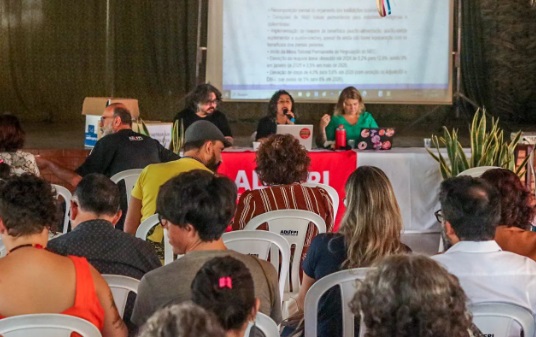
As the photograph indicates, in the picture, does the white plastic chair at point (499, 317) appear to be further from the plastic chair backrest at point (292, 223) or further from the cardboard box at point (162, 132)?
the cardboard box at point (162, 132)

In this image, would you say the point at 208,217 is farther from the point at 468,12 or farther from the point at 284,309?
the point at 468,12

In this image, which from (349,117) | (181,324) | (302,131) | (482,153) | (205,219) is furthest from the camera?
(349,117)

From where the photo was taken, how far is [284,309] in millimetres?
3805

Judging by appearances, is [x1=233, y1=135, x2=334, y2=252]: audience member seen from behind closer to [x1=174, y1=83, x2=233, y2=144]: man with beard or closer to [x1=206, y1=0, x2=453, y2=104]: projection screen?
Result: [x1=174, y1=83, x2=233, y2=144]: man with beard

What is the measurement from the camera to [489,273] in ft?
9.16

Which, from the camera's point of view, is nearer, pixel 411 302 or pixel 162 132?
pixel 411 302

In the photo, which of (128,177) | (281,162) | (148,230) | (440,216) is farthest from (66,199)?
(440,216)

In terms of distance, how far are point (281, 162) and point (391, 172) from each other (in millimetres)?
2608

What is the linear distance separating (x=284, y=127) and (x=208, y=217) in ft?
12.5

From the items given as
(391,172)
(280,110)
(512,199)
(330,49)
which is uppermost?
(330,49)

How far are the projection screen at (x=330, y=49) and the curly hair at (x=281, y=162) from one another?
565 cm

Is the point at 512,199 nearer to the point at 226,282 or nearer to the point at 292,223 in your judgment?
the point at 292,223

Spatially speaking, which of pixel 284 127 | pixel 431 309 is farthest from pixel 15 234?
pixel 284 127

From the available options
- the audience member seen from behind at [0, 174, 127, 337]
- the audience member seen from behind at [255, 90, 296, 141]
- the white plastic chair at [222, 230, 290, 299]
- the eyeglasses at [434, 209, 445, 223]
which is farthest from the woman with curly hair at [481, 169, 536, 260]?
the audience member seen from behind at [255, 90, 296, 141]
